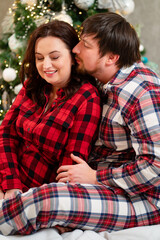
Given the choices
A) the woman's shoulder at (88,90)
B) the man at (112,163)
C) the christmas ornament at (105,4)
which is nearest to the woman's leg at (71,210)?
the man at (112,163)

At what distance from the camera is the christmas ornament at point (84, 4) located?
222cm

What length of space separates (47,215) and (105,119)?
0.49 m

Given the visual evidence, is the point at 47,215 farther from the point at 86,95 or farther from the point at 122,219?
the point at 86,95

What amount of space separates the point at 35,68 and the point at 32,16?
0.89 m

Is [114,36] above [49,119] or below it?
above

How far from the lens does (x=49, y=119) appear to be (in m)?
1.35

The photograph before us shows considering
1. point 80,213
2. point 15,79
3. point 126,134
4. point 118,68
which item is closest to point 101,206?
point 80,213

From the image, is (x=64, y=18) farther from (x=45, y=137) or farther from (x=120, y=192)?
(x=120, y=192)

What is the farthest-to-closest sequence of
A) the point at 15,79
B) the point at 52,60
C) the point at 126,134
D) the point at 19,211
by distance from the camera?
1. the point at 15,79
2. the point at 52,60
3. the point at 126,134
4. the point at 19,211

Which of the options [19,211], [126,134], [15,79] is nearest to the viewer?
[19,211]

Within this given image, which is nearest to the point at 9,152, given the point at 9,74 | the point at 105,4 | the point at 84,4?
the point at 9,74

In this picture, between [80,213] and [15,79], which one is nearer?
[80,213]

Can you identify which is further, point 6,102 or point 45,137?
point 6,102

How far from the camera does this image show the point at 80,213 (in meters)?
1.09
